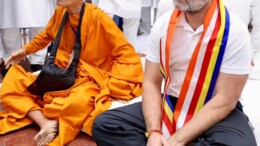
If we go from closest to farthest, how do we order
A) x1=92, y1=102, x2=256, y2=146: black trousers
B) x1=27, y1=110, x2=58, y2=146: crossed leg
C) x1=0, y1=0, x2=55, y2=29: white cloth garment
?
x1=92, y1=102, x2=256, y2=146: black trousers
x1=27, y1=110, x2=58, y2=146: crossed leg
x1=0, y1=0, x2=55, y2=29: white cloth garment

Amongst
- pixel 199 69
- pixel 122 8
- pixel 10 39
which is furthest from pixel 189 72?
pixel 10 39

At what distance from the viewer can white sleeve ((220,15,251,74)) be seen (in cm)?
131

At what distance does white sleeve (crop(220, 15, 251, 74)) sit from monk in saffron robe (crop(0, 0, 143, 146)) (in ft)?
2.70

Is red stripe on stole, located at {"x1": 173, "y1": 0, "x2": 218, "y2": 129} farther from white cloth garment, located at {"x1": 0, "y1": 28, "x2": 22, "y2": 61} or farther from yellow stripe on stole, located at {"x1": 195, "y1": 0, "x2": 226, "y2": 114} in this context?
white cloth garment, located at {"x1": 0, "y1": 28, "x2": 22, "y2": 61}

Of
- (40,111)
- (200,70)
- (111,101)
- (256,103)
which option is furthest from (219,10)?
(40,111)

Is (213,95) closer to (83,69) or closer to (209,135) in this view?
(209,135)

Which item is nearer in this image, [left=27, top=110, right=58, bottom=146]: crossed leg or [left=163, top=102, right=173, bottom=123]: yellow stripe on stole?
[left=163, top=102, right=173, bottom=123]: yellow stripe on stole

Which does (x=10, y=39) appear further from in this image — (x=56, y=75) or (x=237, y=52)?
(x=237, y=52)

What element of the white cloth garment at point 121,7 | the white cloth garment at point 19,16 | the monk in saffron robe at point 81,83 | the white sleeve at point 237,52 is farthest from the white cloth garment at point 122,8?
the white sleeve at point 237,52

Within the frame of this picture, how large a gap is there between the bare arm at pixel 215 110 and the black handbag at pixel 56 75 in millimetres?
894

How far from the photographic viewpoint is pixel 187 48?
143cm

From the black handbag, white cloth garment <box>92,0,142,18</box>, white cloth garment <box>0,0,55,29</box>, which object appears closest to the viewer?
the black handbag

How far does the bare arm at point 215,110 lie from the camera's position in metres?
1.32

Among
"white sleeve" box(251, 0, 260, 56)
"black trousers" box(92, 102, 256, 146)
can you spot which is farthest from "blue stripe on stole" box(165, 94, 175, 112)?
"white sleeve" box(251, 0, 260, 56)
